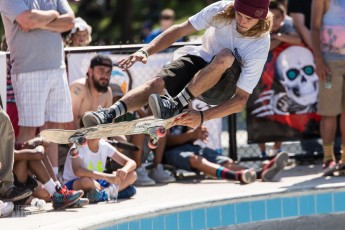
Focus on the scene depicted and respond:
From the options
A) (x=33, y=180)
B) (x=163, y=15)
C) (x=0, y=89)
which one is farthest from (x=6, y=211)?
(x=163, y=15)

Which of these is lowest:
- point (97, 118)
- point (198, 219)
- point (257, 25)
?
point (198, 219)

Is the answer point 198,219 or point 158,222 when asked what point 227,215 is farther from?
point 158,222

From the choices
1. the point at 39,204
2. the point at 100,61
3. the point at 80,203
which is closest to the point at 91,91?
the point at 100,61

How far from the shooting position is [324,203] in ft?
31.5

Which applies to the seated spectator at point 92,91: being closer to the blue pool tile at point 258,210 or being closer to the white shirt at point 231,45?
the white shirt at point 231,45

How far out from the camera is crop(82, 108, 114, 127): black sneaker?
798 centimetres

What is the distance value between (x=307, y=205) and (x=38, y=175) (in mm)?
2691

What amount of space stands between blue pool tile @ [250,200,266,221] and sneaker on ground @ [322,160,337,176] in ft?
4.03

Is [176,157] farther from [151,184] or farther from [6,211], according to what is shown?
[6,211]

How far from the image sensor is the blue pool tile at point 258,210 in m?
9.29

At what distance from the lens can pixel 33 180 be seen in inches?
347

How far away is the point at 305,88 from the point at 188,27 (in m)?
3.11

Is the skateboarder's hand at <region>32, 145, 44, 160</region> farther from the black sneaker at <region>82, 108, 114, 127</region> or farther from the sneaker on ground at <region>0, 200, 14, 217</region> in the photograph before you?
the black sneaker at <region>82, 108, 114, 127</region>

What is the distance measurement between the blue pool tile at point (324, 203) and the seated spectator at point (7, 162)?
116 inches
